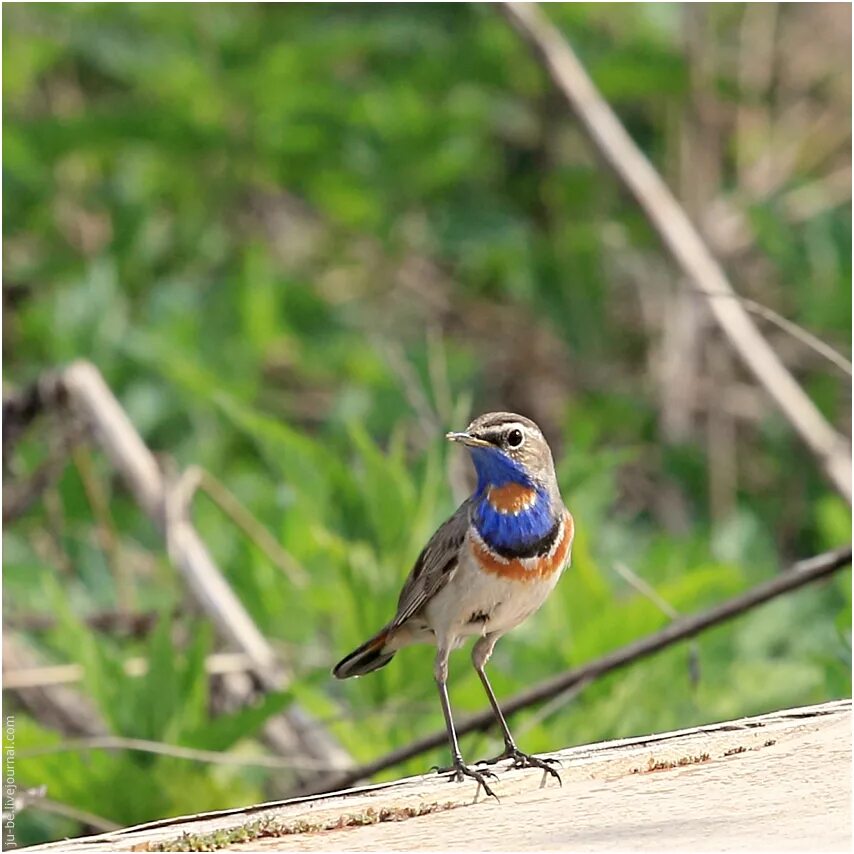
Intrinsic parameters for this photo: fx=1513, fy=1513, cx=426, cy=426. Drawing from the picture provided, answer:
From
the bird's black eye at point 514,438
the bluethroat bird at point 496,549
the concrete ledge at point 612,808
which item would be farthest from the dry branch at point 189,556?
the concrete ledge at point 612,808

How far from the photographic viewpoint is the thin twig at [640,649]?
3090mm

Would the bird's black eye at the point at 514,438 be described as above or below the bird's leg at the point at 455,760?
above

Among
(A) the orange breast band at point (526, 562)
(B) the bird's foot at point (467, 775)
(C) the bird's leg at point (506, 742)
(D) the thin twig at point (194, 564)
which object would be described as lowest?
(B) the bird's foot at point (467, 775)

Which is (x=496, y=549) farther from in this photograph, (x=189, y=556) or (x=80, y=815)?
(x=189, y=556)

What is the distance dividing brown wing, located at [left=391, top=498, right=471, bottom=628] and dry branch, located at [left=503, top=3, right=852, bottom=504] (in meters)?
1.64

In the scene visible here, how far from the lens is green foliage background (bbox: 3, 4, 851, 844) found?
3.92 meters

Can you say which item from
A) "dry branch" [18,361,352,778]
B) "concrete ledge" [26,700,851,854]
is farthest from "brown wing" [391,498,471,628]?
"dry branch" [18,361,352,778]

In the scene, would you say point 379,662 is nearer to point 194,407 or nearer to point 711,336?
point 194,407

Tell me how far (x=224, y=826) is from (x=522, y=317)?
17.6 ft

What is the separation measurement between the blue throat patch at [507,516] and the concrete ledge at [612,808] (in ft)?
1.29

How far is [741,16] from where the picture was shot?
7.32 meters

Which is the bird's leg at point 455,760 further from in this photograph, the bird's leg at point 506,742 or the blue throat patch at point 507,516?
the blue throat patch at point 507,516

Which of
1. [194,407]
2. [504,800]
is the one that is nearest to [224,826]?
[504,800]

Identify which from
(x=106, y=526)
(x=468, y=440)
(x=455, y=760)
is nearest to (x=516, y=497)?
(x=468, y=440)
